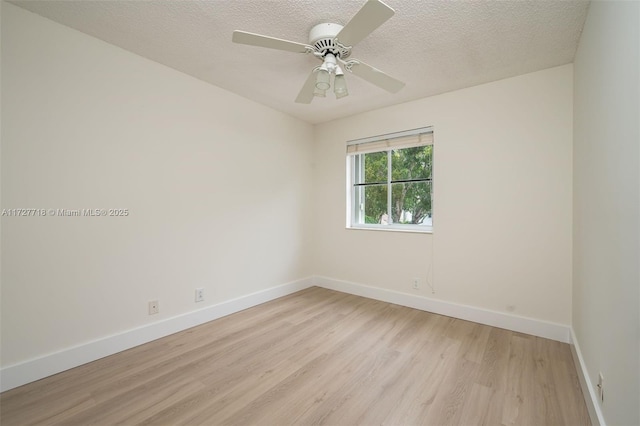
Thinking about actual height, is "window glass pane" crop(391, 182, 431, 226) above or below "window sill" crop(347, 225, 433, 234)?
above

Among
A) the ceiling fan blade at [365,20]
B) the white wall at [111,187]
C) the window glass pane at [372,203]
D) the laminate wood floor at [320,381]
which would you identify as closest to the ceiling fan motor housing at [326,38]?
the ceiling fan blade at [365,20]

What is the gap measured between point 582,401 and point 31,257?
361 centimetres

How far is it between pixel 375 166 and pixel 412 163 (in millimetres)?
521

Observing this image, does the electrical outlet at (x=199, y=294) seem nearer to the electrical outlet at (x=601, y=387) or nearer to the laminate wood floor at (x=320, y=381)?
the laminate wood floor at (x=320, y=381)

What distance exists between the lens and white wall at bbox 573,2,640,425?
1.01 meters

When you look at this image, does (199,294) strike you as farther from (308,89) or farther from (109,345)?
(308,89)

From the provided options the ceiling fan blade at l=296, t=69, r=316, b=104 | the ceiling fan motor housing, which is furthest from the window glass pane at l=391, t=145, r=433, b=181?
the ceiling fan motor housing

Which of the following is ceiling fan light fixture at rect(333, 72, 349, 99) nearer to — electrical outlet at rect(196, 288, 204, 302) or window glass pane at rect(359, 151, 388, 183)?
window glass pane at rect(359, 151, 388, 183)

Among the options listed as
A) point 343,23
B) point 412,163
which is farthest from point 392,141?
point 343,23

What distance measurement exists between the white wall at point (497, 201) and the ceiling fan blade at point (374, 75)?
4.06ft

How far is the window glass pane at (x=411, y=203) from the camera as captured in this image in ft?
10.7

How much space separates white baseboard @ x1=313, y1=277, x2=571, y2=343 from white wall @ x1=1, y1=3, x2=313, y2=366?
1377mm

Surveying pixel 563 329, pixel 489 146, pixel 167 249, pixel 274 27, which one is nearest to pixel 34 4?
pixel 274 27

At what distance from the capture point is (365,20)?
1.37 metres
